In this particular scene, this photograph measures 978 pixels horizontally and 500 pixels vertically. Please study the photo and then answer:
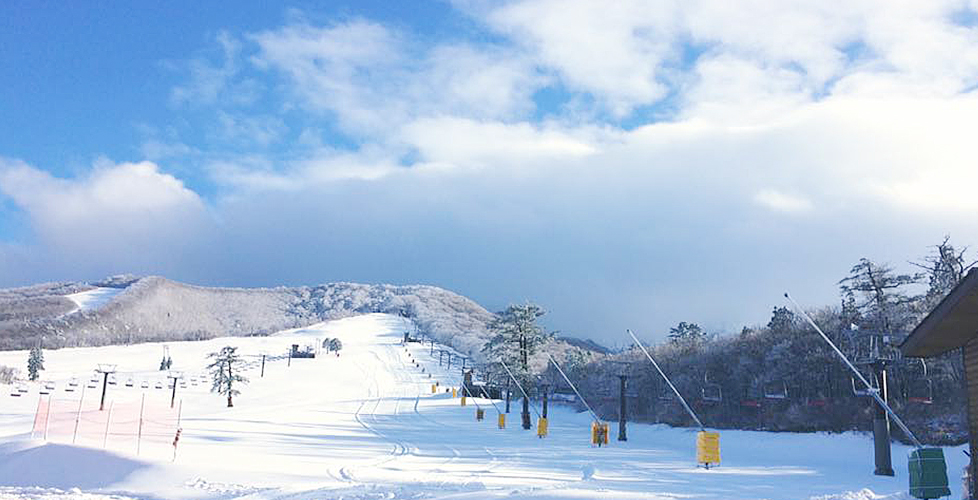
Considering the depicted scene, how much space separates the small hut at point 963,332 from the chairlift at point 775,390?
79.3ft

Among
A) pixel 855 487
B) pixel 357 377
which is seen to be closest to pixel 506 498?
pixel 855 487

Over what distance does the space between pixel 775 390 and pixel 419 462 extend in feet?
73.5

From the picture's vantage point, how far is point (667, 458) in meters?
31.3

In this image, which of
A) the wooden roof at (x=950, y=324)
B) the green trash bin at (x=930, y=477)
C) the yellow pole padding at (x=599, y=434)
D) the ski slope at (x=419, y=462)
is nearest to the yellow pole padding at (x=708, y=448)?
the ski slope at (x=419, y=462)

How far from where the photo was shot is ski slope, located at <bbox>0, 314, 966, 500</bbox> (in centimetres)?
1902

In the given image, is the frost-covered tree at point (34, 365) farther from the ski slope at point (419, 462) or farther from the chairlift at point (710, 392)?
the chairlift at point (710, 392)

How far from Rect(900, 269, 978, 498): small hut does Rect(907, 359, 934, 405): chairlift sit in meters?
18.6

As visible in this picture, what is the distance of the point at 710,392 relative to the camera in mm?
47312

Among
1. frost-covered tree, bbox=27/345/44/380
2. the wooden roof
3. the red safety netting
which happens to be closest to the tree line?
the wooden roof

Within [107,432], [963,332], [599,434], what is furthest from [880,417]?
[107,432]

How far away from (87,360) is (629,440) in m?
98.7

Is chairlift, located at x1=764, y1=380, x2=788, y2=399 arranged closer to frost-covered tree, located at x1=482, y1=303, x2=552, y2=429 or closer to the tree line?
the tree line

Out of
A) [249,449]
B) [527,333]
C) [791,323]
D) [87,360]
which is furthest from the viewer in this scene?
[87,360]

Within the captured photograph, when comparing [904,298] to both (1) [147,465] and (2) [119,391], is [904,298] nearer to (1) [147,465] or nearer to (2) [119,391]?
(1) [147,465]
